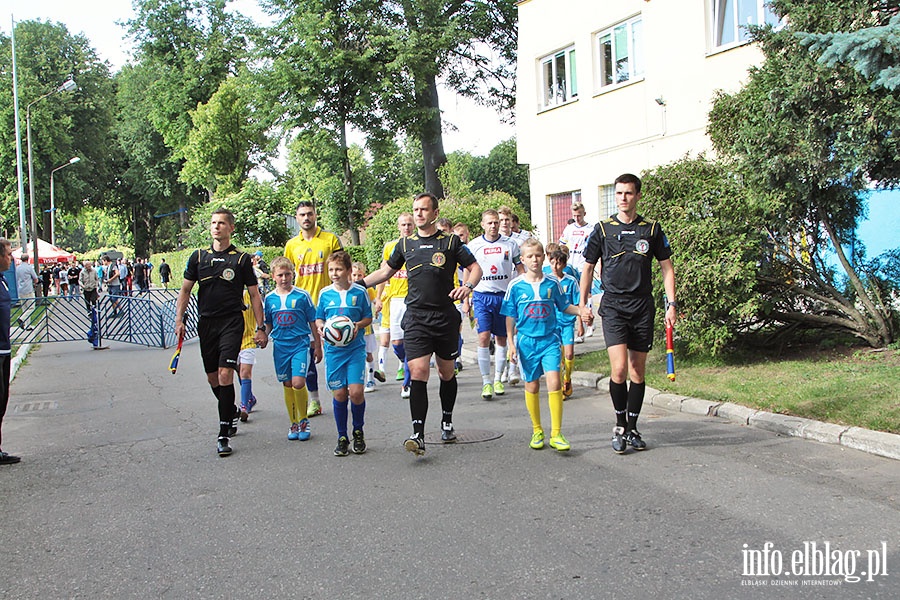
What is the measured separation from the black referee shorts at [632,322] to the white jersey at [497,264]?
2.81m

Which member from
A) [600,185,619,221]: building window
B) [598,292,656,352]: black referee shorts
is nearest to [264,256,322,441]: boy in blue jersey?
[598,292,656,352]: black referee shorts

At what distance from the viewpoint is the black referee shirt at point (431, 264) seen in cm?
660

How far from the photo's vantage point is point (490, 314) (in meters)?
9.29

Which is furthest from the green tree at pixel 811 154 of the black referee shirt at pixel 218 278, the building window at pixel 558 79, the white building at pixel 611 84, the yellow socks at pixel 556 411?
the building window at pixel 558 79

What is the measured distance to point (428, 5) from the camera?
30766mm

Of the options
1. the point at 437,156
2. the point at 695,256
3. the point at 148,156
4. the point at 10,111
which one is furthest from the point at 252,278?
the point at 148,156

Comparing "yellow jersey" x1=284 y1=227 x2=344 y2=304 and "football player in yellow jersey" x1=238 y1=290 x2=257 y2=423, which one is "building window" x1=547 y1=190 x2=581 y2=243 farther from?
"football player in yellow jersey" x1=238 y1=290 x2=257 y2=423

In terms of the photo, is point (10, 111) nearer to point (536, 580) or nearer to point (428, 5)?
point (428, 5)

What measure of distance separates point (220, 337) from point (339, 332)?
1.13 m

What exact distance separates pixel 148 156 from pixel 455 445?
193 ft

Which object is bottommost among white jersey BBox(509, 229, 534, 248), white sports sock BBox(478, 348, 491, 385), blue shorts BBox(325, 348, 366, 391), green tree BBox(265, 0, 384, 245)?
white sports sock BBox(478, 348, 491, 385)

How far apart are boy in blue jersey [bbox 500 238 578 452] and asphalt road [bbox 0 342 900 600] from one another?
0.32m

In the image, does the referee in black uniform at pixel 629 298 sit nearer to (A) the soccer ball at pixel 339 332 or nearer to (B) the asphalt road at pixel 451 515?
(B) the asphalt road at pixel 451 515

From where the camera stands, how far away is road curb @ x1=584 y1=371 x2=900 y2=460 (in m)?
6.16
